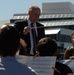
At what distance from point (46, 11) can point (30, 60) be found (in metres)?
71.3

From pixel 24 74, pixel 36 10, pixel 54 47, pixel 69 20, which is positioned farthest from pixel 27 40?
pixel 69 20

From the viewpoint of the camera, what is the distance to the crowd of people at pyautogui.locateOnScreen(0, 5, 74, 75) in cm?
322

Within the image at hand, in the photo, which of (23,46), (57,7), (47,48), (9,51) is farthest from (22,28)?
(57,7)

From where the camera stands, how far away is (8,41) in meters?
3.22

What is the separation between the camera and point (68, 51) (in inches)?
185

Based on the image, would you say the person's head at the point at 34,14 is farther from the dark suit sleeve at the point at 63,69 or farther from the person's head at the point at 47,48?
the dark suit sleeve at the point at 63,69

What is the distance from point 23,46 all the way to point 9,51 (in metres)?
1.09

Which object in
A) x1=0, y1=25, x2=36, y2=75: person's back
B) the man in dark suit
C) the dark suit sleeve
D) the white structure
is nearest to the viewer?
x1=0, y1=25, x2=36, y2=75: person's back

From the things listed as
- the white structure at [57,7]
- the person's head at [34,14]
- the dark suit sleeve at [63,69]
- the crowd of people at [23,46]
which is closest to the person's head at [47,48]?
the crowd of people at [23,46]

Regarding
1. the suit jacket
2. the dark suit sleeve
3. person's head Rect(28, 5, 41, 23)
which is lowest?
the suit jacket

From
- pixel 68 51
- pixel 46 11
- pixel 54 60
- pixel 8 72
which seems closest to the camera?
pixel 8 72

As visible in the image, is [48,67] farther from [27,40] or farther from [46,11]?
[46,11]

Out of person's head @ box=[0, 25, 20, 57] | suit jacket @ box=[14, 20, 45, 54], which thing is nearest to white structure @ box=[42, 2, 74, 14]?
suit jacket @ box=[14, 20, 45, 54]

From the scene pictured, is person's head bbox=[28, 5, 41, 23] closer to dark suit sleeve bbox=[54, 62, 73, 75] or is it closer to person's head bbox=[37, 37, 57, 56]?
person's head bbox=[37, 37, 57, 56]
